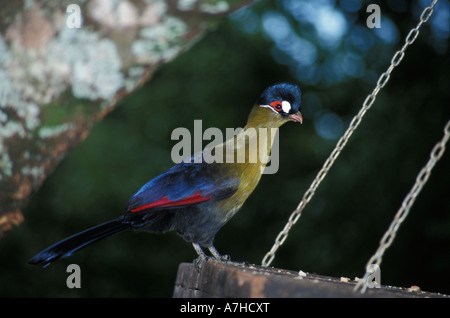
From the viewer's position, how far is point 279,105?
2762mm

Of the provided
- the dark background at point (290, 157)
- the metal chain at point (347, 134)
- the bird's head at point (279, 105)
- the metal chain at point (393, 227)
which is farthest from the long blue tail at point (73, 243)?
the dark background at point (290, 157)

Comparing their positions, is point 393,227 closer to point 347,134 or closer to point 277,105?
point 347,134

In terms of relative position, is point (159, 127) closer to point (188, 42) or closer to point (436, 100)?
point (436, 100)

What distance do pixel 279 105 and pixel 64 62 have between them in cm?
128

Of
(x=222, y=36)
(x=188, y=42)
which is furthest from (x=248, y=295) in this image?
(x=222, y=36)

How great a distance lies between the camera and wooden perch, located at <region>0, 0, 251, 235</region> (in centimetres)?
174

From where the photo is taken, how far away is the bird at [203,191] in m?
2.40

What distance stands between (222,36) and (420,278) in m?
4.06

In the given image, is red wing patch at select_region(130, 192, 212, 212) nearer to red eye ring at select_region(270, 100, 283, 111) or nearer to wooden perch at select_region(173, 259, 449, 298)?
red eye ring at select_region(270, 100, 283, 111)

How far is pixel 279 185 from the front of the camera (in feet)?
22.8

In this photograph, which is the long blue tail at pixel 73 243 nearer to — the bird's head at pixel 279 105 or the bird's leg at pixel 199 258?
the bird's leg at pixel 199 258

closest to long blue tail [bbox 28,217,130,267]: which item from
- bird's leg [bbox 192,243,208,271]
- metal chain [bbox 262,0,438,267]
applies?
bird's leg [bbox 192,243,208,271]

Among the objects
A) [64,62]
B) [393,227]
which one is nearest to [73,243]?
[64,62]

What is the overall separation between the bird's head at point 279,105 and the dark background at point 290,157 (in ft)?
11.7
